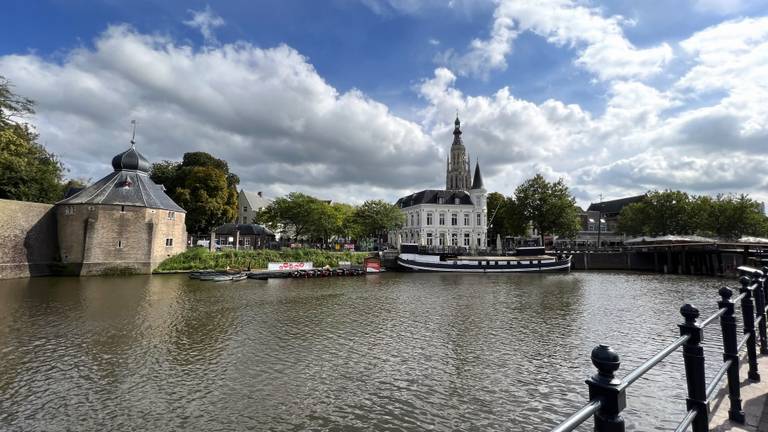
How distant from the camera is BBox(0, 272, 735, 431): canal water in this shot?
8992mm

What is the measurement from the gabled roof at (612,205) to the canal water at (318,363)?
269ft

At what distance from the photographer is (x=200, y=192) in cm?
5112

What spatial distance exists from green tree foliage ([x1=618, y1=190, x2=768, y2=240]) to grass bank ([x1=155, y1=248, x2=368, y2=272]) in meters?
55.2

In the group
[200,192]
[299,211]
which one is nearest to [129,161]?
[200,192]

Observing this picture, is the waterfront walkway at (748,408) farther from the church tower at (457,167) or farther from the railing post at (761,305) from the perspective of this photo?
the church tower at (457,167)

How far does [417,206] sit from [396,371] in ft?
198

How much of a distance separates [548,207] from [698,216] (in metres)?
27.2

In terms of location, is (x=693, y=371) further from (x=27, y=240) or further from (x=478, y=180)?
(x=478, y=180)

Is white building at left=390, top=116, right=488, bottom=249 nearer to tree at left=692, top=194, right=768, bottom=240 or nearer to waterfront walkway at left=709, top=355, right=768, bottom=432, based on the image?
tree at left=692, top=194, right=768, bottom=240

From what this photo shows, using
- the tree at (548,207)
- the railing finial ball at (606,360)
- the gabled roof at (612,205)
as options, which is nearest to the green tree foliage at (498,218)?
the tree at (548,207)

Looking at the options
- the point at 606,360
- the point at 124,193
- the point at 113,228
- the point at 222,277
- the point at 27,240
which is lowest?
the point at 222,277

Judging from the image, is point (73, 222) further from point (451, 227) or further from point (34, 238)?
point (451, 227)

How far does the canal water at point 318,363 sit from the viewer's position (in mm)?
8992

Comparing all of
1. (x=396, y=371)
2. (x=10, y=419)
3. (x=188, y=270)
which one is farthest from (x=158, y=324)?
(x=188, y=270)
